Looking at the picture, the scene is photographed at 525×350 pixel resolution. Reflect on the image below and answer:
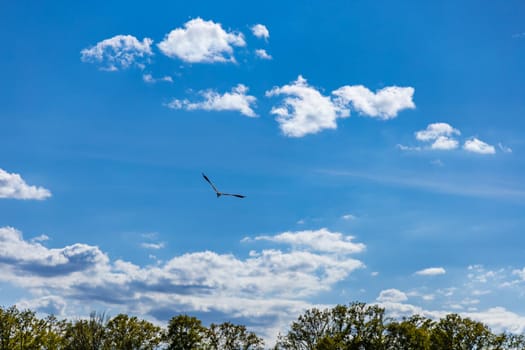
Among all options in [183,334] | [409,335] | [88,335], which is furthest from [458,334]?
[88,335]

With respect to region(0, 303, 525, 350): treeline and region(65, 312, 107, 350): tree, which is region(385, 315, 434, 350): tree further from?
region(65, 312, 107, 350): tree

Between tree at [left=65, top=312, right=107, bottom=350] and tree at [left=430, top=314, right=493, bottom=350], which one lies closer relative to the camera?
tree at [left=65, top=312, right=107, bottom=350]

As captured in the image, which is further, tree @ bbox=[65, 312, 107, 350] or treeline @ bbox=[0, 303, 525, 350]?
treeline @ bbox=[0, 303, 525, 350]

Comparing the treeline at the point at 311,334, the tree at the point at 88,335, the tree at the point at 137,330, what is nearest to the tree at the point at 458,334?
the treeline at the point at 311,334

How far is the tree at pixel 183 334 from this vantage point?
267 feet

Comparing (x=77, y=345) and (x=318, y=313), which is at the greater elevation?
(x=318, y=313)

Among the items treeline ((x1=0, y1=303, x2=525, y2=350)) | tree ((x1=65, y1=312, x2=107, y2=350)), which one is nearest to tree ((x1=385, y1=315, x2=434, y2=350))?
treeline ((x1=0, y1=303, x2=525, y2=350))

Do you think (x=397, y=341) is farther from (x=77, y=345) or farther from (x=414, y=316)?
(x=77, y=345)

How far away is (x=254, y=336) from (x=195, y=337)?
33.8ft

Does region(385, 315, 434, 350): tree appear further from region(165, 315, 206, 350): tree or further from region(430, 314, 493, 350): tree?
region(165, 315, 206, 350): tree

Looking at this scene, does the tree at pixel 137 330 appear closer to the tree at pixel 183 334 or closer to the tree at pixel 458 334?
the tree at pixel 183 334

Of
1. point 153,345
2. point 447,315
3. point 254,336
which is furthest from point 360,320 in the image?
point 153,345

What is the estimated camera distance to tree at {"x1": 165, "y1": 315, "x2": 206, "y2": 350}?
81438 mm

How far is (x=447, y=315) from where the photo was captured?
73.4 metres
